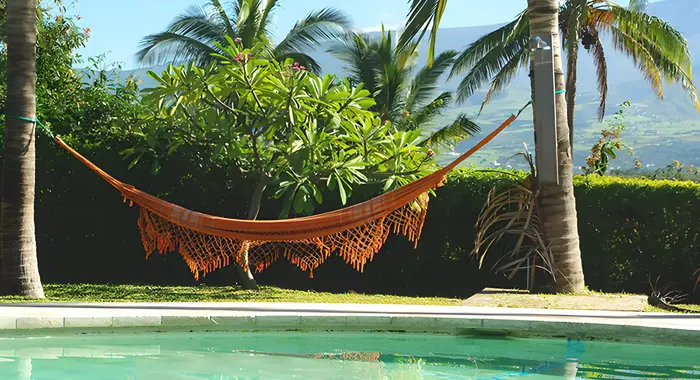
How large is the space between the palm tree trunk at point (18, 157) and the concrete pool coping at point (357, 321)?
120 centimetres

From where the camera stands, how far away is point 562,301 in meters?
7.73

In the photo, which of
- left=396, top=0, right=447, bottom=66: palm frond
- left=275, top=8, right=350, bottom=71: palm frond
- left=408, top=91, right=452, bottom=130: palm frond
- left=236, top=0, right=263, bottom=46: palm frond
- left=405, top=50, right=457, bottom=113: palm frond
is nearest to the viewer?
left=396, top=0, right=447, bottom=66: palm frond

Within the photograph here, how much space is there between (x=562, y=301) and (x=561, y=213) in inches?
39.8

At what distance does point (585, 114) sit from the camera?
495 ft

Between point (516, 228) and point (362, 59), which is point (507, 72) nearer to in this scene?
point (362, 59)

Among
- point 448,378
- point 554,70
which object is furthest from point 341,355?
point 554,70

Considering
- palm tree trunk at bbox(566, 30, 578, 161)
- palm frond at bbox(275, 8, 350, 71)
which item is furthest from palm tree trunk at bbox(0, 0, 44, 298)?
palm frond at bbox(275, 8, 350, 71)

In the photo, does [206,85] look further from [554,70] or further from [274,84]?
[554,70]

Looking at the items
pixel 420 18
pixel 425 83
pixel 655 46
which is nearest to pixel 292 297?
pixel 420 18

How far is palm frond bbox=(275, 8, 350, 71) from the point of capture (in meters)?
21.6

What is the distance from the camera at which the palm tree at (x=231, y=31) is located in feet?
67.6

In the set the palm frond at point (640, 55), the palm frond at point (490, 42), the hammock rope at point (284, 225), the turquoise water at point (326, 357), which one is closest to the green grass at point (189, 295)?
the hammock rope at point (284, 225)

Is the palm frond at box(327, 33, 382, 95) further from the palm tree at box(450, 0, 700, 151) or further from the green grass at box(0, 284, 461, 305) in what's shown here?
the green grass at box(0, 284, 461, 305)

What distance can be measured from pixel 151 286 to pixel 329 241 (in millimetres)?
2715
